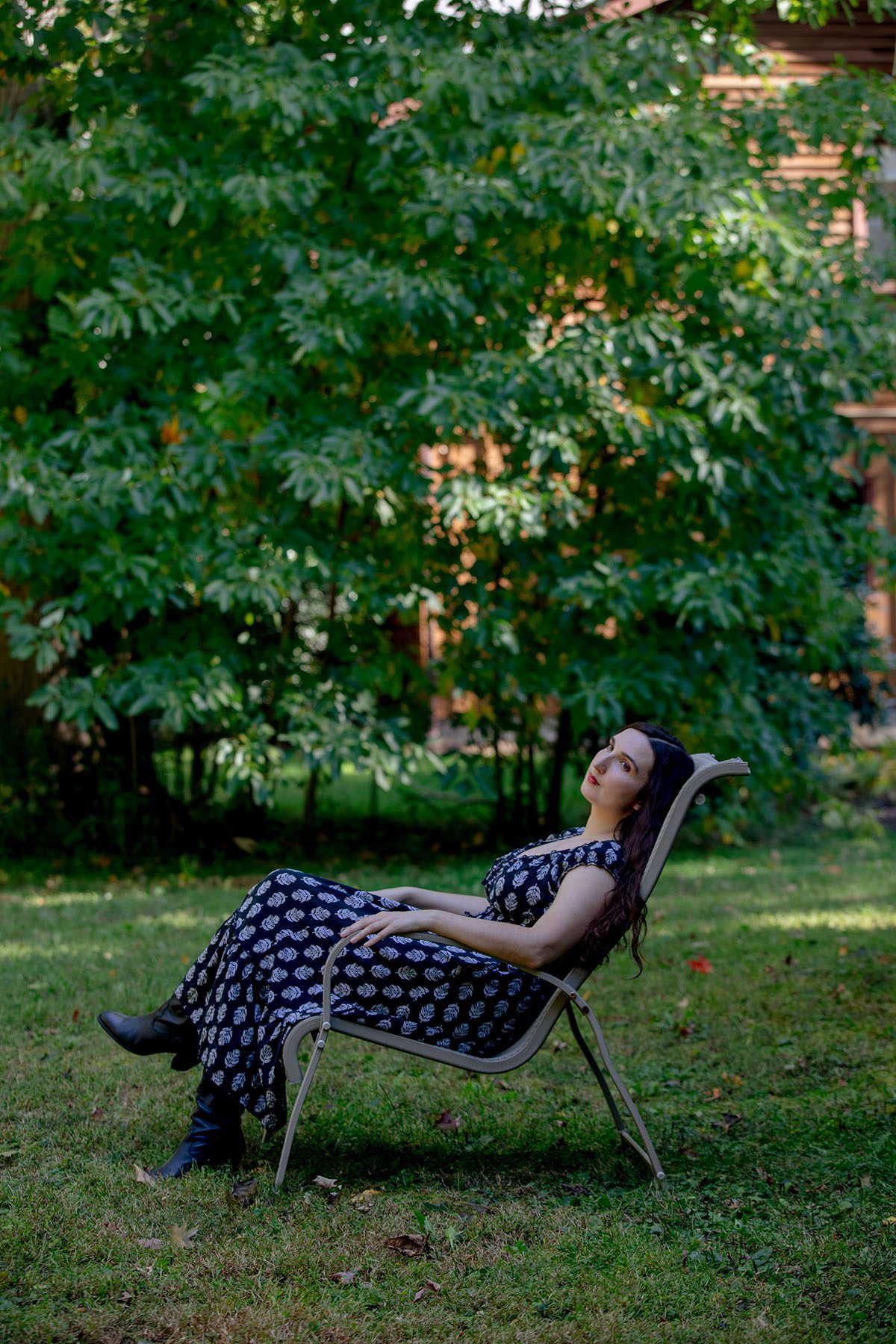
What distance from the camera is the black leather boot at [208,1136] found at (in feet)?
11.2

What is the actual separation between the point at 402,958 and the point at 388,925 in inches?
7.4

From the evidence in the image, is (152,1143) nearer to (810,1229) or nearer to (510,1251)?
(510,1251)

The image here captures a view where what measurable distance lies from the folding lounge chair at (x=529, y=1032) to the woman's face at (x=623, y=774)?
0.37ft

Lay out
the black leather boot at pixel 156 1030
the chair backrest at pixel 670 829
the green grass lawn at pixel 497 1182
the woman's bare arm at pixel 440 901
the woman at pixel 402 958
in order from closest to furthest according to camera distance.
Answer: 1. the green grass lawn at pixel 497 1182
2. the woman at pixel 402 958
3. the chair backrest at pixel 670 829
4. the black leather boot at pixel 156 1030
5. the woman's bare arm at pixel 440 901

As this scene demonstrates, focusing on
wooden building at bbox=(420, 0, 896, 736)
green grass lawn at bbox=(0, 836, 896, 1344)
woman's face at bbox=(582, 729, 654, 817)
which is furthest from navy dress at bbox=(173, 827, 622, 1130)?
wooden building at bbox=(420, 0, 896, 736)

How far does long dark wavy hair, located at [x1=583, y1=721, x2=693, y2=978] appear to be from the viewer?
3.42m

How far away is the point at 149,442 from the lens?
23.6 feet

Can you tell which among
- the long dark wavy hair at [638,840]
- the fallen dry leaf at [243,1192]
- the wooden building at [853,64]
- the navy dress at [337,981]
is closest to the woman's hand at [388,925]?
the navy dress at [337,981]

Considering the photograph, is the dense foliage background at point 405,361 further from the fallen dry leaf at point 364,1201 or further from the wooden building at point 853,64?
the fallen dry leaf at point 364,1201

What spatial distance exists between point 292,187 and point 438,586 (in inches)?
86.9

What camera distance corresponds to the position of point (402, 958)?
136 inches

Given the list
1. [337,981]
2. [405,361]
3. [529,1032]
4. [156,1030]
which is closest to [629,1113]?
[529,1032]

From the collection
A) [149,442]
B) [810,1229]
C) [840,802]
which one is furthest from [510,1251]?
[840,802]

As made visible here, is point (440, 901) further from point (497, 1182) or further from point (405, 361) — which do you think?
point (405, 361)
